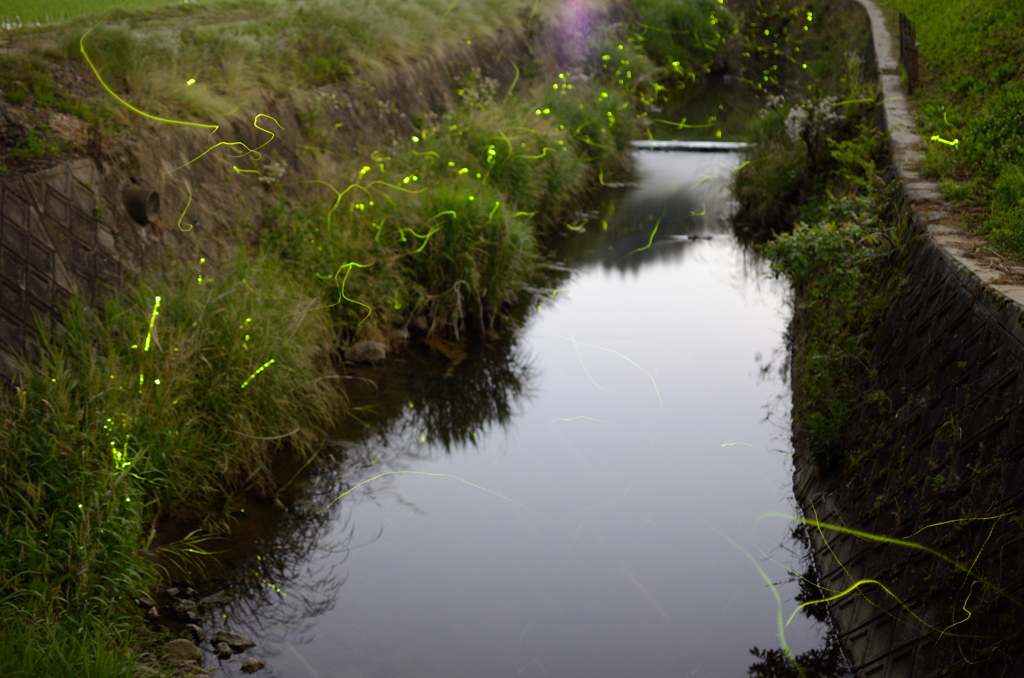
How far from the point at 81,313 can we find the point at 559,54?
12746 millimetres

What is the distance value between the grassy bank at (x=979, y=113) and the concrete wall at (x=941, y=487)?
8.7 inches

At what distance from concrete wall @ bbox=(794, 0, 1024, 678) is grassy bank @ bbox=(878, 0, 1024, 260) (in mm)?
221

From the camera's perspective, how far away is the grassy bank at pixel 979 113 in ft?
14.8

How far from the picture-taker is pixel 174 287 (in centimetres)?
529

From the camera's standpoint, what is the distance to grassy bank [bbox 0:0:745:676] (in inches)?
144

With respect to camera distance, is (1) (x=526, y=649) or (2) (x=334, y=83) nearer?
(1) (x=526, y=649)

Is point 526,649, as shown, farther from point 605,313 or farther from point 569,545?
point 605,313

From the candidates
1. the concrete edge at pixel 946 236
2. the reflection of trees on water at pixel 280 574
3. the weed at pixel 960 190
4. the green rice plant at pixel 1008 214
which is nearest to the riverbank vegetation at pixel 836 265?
the concrete edge at pixel 946 236

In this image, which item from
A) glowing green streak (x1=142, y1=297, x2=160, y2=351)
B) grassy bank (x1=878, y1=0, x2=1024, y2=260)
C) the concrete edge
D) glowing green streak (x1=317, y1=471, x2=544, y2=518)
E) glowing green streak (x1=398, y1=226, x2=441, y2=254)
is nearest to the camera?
the concrete edge

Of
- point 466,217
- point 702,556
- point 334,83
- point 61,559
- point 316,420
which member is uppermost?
point 334,83

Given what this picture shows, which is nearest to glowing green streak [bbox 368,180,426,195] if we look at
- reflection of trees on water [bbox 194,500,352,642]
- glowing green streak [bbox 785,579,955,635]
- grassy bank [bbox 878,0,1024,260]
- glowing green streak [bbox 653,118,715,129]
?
reflection of trees on water [bbox 194,500,352,642]

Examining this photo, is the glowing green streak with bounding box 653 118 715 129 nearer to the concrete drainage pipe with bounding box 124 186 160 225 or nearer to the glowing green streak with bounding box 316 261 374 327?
the glowing green streak with bounding box 316 261 374 327

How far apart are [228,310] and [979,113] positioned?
529 cm

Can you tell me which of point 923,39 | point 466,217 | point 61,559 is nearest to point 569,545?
point 61,559
